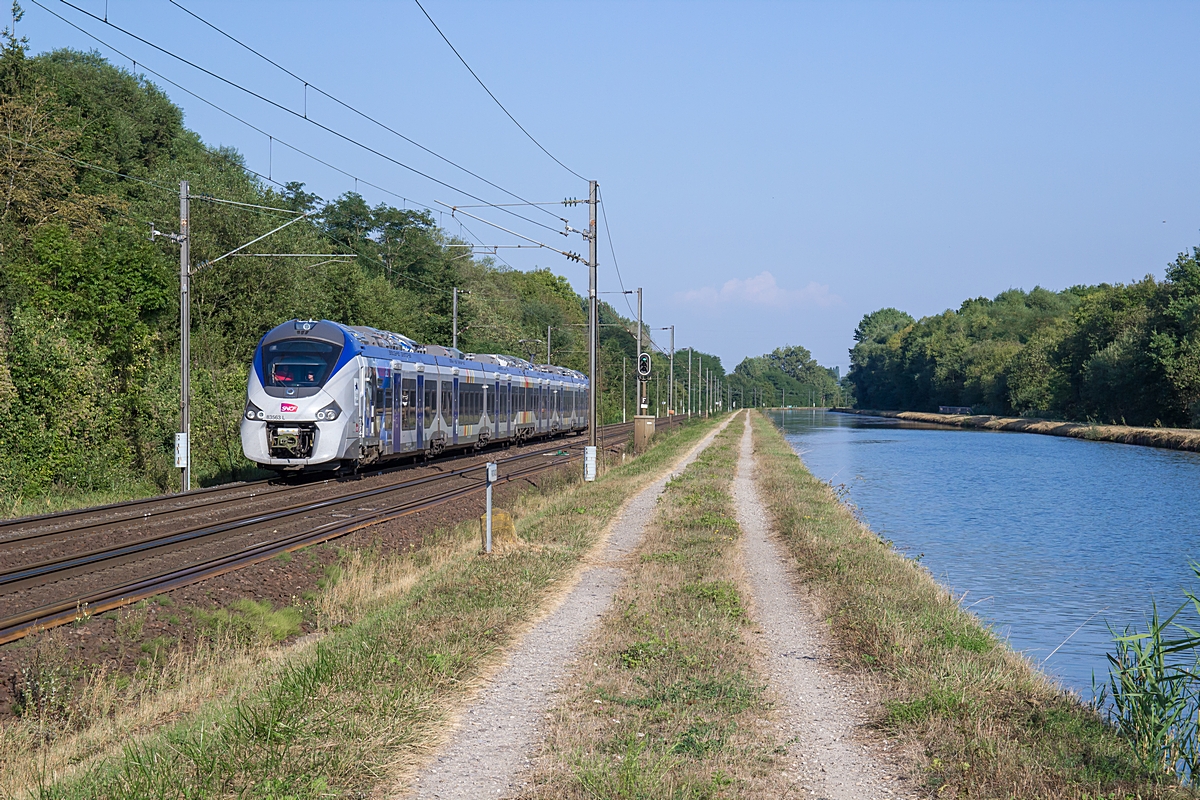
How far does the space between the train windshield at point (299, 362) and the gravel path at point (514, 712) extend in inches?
509

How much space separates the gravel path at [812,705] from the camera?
6109 mm

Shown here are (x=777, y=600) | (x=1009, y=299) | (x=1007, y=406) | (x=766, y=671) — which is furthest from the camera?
(x=1009, y=299)

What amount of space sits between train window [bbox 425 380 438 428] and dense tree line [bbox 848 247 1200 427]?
51986mm

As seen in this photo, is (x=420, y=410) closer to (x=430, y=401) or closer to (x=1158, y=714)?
(x=430, y=401)

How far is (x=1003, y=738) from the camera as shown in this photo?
21.6 ft

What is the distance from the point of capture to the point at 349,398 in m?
24.6

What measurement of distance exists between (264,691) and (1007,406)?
110 m

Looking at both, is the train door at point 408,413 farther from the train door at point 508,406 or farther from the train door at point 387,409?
the train door at point 508,406

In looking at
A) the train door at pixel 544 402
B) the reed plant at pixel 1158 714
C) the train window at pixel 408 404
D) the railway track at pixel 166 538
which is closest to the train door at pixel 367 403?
the railway track at pixel 166 538

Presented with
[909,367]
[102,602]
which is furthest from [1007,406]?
[102,602]

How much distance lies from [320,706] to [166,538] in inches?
404

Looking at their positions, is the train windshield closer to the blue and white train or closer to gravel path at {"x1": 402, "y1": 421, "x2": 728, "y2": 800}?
the blue and white train

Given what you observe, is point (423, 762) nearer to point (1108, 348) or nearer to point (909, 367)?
point (1108, 348)

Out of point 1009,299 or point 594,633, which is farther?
point 1009,299
